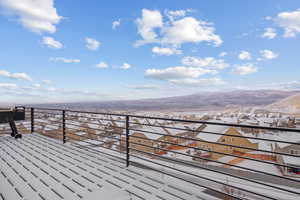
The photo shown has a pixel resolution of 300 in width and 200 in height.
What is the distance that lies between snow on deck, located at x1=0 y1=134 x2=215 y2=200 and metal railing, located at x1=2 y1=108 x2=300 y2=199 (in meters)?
0.19

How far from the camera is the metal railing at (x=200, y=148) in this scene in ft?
5.07

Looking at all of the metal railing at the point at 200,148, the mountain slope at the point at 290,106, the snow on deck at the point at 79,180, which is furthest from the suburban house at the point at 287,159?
the mountain slope at the point at 290,106

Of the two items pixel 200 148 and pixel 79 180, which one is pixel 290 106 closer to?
pixel 200 148

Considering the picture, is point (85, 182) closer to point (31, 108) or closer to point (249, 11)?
point (31, 108)

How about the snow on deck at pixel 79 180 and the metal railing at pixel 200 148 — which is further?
the snow on deck at pixel 79 180

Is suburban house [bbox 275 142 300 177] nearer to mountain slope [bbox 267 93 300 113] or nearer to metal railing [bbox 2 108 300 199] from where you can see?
metal railing [bbox 2 108 300 199]

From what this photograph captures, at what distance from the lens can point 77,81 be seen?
1380cm

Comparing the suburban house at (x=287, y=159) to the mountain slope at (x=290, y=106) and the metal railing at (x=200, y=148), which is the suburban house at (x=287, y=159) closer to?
the metal railing at (x=200, y=148)

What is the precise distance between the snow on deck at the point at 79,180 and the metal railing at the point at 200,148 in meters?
0.19

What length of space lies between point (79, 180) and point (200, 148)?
60.6 inches

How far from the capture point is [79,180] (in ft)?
7.16

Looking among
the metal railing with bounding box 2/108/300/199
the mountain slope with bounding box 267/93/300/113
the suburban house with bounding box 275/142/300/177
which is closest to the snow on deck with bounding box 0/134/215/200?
the metal railing with bounding box 2/108/300/199

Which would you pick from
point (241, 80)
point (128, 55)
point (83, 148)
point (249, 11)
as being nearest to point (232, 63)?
point (241, 80)

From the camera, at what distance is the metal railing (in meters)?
1.55
